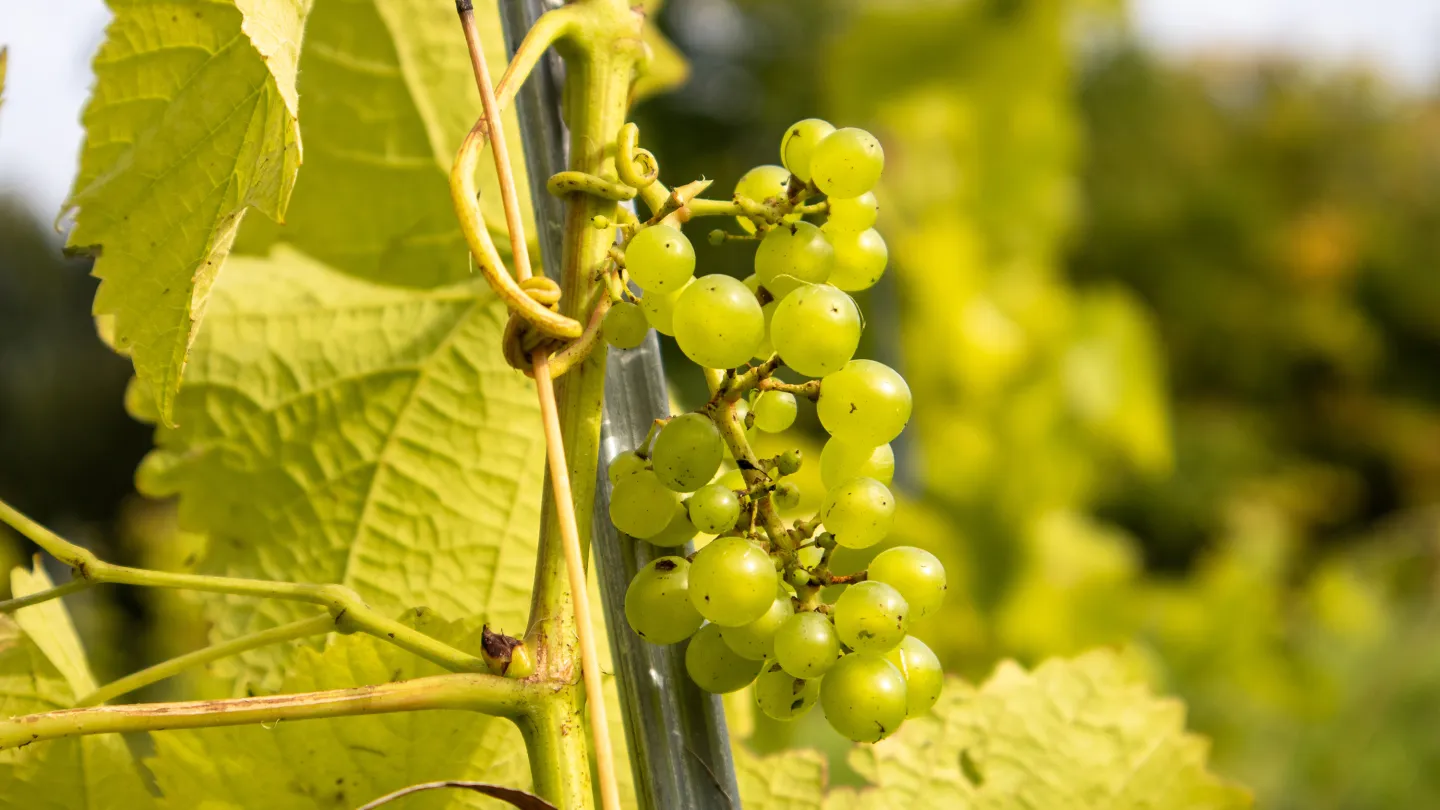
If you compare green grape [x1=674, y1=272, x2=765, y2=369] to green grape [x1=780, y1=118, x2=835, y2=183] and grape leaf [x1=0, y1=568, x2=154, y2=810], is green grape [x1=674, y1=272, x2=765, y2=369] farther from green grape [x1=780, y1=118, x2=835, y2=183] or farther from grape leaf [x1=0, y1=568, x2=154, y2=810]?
grape leaf [x1=0, y1=568, x2=154, y2=810]

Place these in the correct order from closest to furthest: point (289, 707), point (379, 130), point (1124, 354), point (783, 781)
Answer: point (289, 707)
point (783, 781)
point (379, 130)
point (1124, 354)

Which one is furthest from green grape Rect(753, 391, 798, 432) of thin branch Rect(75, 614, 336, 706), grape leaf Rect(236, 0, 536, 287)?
grape leaf Rect(236, 0, 536, 287)

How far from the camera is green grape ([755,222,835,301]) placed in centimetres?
26

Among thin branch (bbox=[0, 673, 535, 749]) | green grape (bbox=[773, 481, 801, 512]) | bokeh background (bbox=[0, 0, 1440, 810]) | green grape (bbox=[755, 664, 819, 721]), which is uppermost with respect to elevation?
Result: bokeh background (bbox=[0, 0, 1440, 810])

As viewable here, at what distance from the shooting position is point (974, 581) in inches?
82.9

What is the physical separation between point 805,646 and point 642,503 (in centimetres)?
5

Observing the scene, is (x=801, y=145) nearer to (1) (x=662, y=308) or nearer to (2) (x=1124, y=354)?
(1) (x=662, y=308)

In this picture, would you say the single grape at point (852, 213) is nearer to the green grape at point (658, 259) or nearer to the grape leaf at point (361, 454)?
the green grape at point (658, 259)

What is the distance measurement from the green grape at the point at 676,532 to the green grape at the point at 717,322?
39 mm

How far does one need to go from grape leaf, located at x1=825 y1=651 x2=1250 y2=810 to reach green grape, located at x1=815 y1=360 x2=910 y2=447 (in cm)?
16

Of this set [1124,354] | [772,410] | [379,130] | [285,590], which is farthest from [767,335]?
[1124,354]

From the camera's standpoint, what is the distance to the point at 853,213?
28cm

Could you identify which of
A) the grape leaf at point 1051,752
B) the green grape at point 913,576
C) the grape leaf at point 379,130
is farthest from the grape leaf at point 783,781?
the grape leaf at point 379,130

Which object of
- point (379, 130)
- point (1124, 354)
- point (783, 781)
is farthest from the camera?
point (1124, 354)
